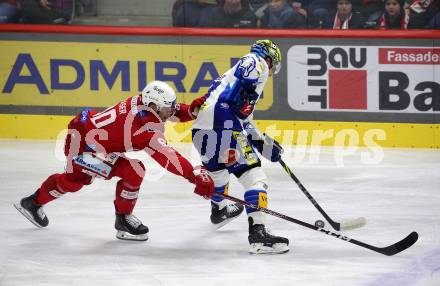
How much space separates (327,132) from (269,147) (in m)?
3.09

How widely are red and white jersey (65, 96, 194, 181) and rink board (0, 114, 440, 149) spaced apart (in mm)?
3443

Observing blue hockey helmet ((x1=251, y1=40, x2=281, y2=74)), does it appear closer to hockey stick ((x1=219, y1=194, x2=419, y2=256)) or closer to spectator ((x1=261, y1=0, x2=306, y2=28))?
hockey stick ((x1=219, y1=194, x2=419, y2=256))

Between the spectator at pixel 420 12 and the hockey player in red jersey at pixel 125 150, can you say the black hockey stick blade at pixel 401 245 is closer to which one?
the hockey player in red jersey at pixel 125 150

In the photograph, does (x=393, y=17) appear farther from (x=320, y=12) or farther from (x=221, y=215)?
(x=221, y=215)

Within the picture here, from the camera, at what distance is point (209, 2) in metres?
9.30

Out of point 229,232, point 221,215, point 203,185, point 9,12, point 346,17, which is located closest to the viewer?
point 203,185

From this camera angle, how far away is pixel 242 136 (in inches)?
232

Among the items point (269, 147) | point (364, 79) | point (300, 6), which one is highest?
point (300, 6)

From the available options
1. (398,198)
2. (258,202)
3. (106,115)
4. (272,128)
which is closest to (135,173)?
(106,115)

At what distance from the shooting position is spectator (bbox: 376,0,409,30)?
895 cm

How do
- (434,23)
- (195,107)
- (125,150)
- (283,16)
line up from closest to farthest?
(125,150)
(195,107)
(434,23)
(283,16)

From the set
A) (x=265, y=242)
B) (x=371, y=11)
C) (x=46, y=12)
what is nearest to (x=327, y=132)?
(x=371, y=11)

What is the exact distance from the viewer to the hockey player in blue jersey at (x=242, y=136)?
18.6 ft

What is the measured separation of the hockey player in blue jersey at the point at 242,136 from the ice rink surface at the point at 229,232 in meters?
0.22
